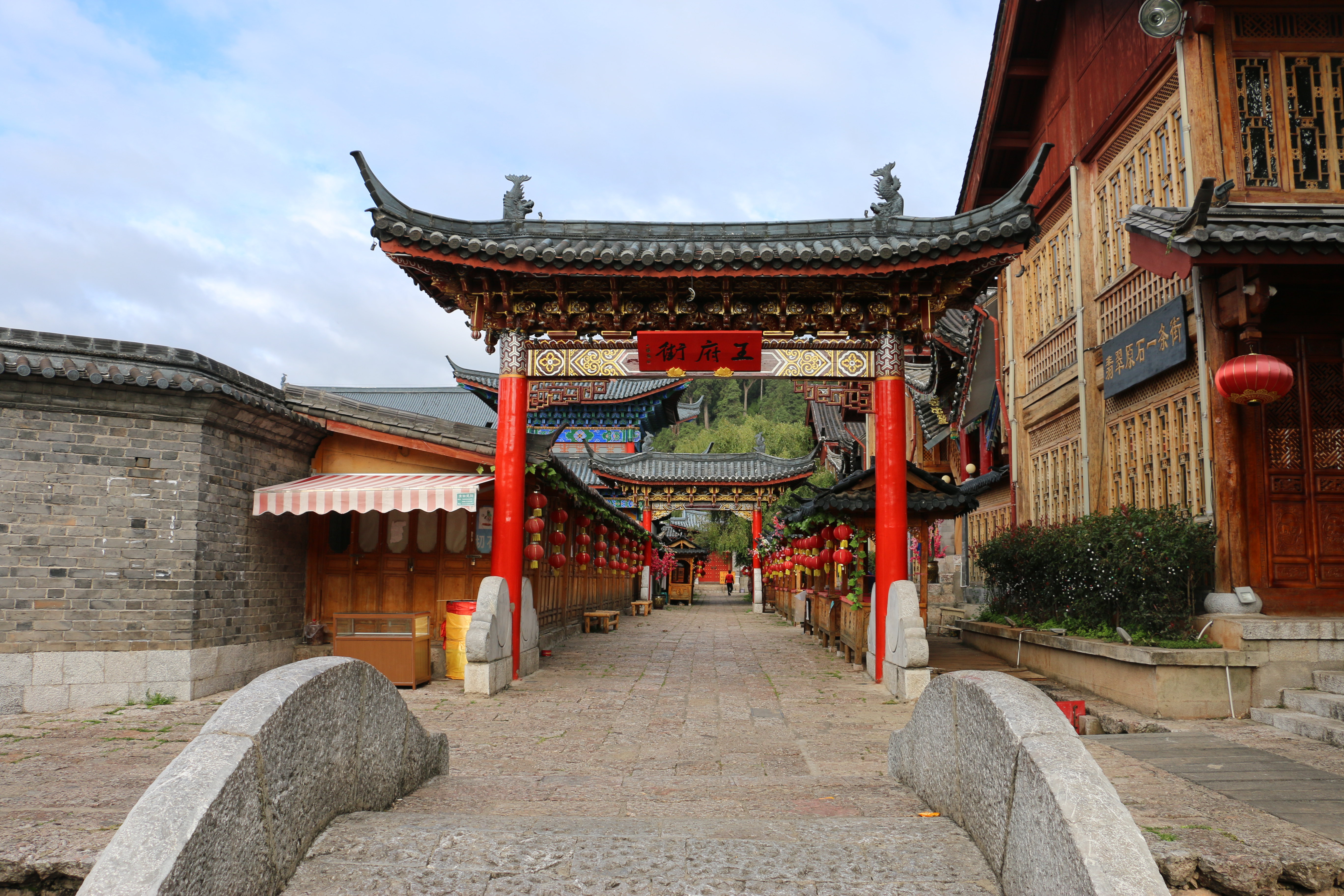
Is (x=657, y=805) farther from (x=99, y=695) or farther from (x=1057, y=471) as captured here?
(x=1057, y=471)

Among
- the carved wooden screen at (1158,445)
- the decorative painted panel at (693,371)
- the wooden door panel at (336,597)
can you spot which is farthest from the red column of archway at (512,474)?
the carved wooden screen at (1158,445)

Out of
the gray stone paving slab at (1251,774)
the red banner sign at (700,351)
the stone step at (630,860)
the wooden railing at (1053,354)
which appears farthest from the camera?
the wooden railing at (1053,354)

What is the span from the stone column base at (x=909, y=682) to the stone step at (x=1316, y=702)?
9.69 feet

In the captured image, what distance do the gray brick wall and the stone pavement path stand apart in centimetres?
261

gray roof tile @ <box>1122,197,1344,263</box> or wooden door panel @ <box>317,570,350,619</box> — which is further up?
gray roof tile @ <box>1122,197,1344,263</box>

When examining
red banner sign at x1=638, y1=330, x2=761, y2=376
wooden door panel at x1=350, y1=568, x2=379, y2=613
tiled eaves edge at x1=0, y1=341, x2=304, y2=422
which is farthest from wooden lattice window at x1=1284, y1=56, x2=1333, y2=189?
wooden door panel at x1=350, y1=568, x2=379, y2=613

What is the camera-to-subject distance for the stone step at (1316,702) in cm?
645

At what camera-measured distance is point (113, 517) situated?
28.0 feet

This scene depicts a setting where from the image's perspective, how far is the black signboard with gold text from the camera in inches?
340

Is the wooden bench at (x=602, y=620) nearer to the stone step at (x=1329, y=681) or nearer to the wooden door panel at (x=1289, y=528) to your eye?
the wooden door panel at (x=1289, y=528)

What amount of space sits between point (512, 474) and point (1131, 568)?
6.59m

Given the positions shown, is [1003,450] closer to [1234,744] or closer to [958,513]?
[958,513]

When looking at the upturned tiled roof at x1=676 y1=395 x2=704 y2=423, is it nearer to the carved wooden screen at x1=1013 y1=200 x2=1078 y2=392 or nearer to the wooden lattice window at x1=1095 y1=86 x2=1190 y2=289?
the carved wooden screen at x1=1013 y1=200 x2=1078 y2=392

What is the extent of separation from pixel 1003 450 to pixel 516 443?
9.37 metres
